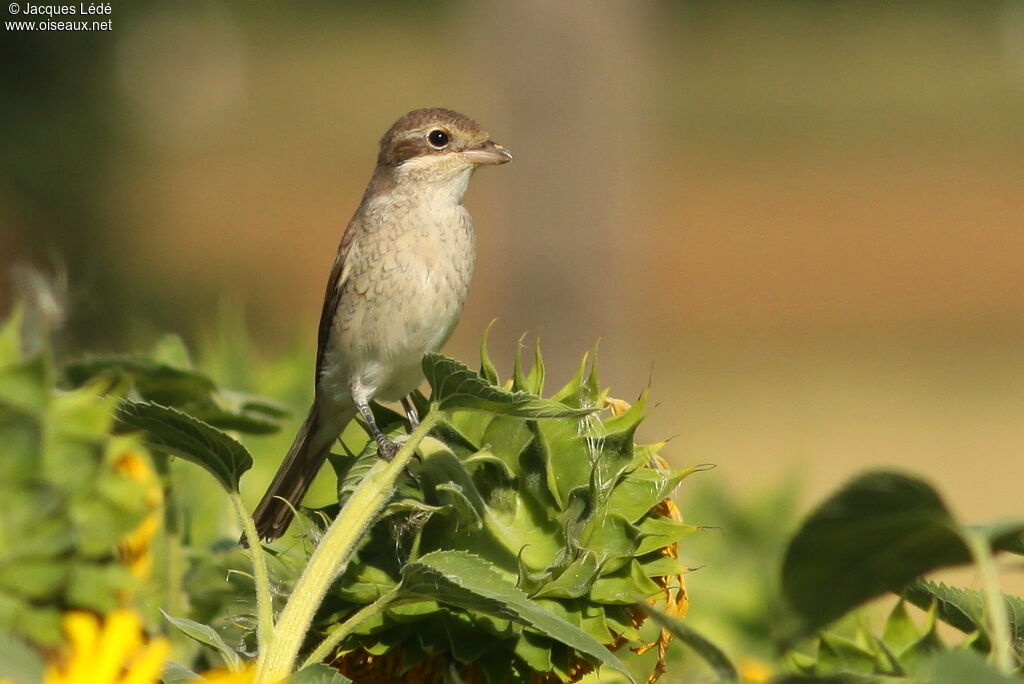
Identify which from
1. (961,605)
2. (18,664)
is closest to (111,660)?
(18,664)

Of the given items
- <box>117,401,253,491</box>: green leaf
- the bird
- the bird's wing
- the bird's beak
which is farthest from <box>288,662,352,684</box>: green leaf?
the bird's beak

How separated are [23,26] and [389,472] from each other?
1787 centimetres

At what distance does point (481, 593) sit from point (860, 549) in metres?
0.37

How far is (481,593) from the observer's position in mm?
1222

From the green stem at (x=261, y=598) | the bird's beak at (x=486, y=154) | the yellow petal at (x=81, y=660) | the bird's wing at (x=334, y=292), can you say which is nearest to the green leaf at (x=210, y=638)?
the green stem at (x=261, y=598)

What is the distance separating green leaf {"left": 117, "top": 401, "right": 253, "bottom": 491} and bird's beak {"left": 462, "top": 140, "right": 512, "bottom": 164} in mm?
2366

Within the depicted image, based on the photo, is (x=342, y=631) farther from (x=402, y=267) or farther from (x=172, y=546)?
(x=402, y=267)

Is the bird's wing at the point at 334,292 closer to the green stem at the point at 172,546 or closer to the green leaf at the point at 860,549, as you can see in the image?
the green stem at the point at 172,546

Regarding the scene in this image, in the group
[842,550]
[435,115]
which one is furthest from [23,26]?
[842,550]

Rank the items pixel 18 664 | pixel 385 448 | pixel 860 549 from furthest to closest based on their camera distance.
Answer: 1. pixel 385 448
2. pixel 18 664
3. pixel 860 549

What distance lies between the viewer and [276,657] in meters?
1.22

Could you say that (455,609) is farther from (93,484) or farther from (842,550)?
(842,550)

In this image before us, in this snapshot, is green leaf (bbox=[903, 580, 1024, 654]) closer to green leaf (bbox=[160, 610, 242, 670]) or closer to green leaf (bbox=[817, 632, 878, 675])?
green leaf (bbox=[817, 632, 878, 675])

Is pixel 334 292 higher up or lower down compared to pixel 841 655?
lower down
